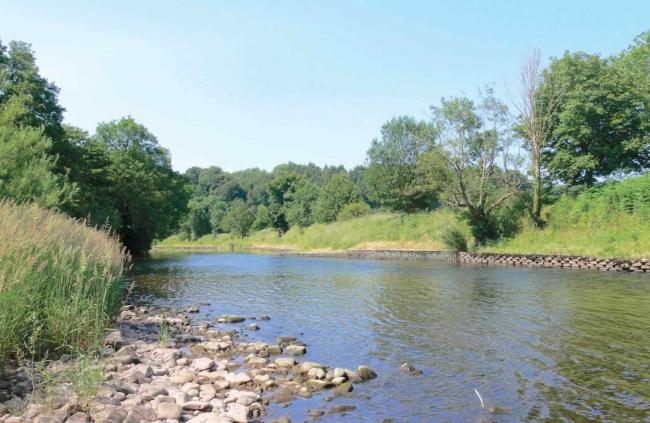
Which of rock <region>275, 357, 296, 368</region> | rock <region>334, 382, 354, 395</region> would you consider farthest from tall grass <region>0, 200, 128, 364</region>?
rock <region>334, 382, 354, 395</region>

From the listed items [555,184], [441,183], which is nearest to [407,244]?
[441,183]

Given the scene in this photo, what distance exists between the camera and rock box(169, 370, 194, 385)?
923 centimetres

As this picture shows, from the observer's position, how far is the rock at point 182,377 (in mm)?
9234

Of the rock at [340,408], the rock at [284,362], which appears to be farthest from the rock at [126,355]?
the rock at [340,408]

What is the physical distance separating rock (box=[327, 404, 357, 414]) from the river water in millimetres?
143

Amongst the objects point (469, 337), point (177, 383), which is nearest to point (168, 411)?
point (177, 383)

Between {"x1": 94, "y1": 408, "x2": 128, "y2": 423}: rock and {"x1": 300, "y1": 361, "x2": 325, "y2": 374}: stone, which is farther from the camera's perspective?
{"x1": 300, "y1": 361, "x2": 325, "y2": 374}: stone

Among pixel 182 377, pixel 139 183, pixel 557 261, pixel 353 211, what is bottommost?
pixel 182 377

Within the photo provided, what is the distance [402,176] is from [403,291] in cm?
5380

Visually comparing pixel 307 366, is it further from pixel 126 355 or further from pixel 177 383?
pixel 126 355

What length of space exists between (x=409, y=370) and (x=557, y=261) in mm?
29726

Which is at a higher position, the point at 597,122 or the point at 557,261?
the point at 597,122

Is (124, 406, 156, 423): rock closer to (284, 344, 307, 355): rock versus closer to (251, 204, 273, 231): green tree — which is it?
(284, 344, 307, 355): rock

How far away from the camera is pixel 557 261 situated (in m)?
36.0
